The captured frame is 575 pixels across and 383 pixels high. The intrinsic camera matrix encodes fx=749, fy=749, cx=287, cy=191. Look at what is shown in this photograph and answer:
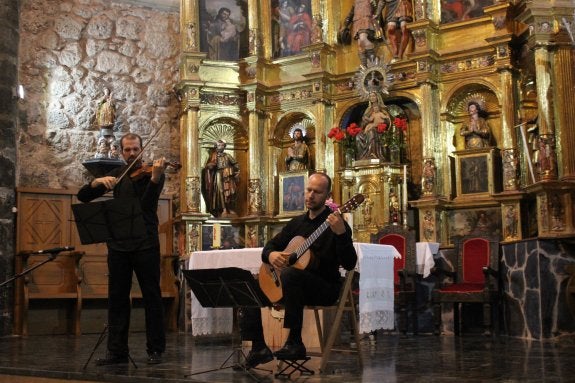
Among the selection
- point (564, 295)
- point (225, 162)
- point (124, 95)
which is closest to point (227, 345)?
point (564, 295)

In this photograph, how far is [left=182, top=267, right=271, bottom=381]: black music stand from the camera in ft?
16.0

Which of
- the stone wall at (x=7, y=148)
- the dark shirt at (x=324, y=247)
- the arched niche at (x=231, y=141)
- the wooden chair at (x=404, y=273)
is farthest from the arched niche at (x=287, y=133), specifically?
the dark shirt at (x=324, y=247)

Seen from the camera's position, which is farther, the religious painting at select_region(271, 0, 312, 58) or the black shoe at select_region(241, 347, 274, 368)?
the religious painting at select_region(271, 0, 312, 58)

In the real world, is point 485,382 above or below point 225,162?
below

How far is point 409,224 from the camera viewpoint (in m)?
11.8

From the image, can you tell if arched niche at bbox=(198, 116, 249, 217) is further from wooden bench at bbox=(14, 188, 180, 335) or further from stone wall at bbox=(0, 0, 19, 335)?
stone wall at bbox=(0, 0, 19, 335)

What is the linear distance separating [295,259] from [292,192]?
26.1ft

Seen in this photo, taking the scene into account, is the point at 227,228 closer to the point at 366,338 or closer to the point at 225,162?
the point at 225,162

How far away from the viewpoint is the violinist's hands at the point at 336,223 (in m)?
4.77

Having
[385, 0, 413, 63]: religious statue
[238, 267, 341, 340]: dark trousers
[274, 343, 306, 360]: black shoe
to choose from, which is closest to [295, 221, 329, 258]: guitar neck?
[238, 267, 341, 340]: dark trousers

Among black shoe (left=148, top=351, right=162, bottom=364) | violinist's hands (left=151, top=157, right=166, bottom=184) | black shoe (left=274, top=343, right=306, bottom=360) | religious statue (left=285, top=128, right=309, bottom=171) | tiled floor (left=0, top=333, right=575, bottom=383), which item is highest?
religious statue (left=285, top=128, right=309, bottom=171)

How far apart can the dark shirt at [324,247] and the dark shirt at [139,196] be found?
108cm

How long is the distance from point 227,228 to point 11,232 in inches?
144

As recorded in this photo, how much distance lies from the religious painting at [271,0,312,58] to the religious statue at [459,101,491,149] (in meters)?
3.36
